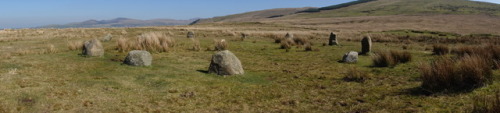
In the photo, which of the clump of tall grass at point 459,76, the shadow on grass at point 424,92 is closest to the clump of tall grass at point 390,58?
the shadow on grass at point 424,92

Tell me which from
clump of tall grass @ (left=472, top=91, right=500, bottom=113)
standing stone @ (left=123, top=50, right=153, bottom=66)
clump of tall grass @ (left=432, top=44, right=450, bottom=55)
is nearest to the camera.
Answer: clump of tall grass @ (left=472, top=91, right=500, bottom=113)

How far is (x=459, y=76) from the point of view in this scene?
8.16 meters

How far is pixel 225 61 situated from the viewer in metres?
12.4

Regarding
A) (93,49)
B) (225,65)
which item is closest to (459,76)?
(225,65)

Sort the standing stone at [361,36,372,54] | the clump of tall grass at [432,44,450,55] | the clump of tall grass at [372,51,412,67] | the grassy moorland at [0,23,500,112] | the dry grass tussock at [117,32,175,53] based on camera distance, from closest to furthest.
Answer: the grassy moorland at [0,23,500,112] < the clump of tall grass at [372,51,412,67] < the clump of tall grass at [432,44,450,55] < the dry grass tussock at [117,32,175,53] < the standing stone at [361,36,372,54]

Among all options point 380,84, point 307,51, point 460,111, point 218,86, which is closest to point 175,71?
point 218,86

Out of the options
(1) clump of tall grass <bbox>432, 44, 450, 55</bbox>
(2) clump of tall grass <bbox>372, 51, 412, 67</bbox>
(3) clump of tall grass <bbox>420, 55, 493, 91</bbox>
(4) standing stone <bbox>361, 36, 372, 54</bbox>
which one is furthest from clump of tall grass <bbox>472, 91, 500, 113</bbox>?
(1) clump of tall grass <bbox>432, 44, 450, 55</bbox>

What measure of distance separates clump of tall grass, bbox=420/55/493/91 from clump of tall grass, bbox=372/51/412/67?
5.63m

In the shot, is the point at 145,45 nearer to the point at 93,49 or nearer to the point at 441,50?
the point at 93,49

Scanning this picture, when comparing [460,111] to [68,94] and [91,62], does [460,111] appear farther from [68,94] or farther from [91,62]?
[91,62]

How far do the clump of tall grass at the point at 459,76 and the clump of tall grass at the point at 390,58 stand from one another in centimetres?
563

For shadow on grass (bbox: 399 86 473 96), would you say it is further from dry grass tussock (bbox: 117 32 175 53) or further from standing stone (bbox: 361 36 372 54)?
dry grass tussock (bbox: 117 32 175 53)

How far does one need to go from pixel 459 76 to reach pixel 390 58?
631 centimetres

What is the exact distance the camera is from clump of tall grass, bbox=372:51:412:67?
566 inches
